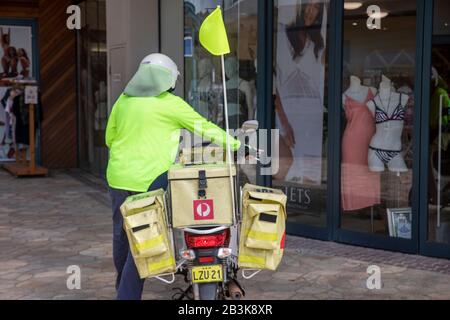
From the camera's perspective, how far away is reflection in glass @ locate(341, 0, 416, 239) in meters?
6.43

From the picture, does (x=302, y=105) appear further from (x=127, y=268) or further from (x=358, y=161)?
(x=127, y=268)

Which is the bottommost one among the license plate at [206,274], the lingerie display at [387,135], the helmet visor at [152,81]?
the license plate at [206,274]

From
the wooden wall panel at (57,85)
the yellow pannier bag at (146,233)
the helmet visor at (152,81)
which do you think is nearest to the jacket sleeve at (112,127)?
the helmet visor at (152,81)

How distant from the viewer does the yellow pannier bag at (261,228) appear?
378 centimetres

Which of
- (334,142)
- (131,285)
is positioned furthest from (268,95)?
(131,285)

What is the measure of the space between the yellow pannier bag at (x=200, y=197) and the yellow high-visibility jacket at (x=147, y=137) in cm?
51

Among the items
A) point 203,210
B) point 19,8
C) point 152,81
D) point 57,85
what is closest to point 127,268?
point 203,210

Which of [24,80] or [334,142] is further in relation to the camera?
[24,80]

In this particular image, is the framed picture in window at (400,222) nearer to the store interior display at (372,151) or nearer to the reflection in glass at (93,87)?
the store interior display at (372,151)

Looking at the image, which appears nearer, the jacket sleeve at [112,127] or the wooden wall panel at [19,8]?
the jacket sleeve at [112,127]

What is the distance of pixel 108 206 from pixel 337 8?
4125 millimetres

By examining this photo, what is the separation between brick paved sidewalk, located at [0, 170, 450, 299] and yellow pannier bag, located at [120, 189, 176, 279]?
4.30 feet

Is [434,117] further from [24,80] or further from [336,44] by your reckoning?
[24,80]
